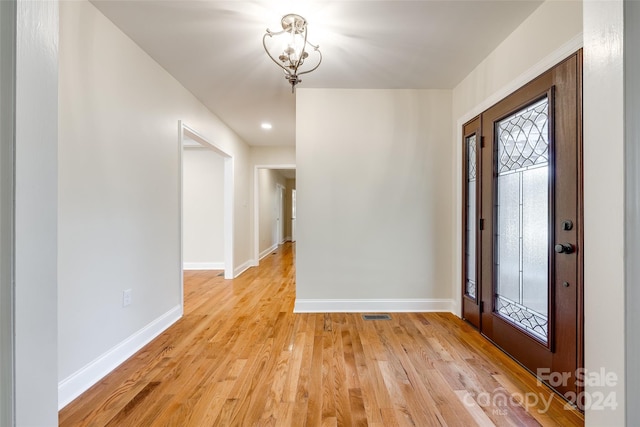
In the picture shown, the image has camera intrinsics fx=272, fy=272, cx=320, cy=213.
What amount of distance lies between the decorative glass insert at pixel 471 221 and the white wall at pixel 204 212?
423 cm

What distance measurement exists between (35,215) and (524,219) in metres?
2.52

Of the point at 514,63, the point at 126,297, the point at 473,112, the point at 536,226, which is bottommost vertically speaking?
the point at 126,297

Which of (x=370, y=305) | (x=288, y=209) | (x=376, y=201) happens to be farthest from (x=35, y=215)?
(x=288, y=209)

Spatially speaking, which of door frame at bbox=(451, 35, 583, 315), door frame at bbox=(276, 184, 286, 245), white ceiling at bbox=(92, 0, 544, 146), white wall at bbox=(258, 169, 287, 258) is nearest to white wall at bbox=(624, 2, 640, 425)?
door frame at bbox=(451, 35, 583, 315)

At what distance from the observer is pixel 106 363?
6.22 feet

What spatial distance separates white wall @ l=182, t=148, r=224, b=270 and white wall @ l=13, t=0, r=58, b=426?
190 inches

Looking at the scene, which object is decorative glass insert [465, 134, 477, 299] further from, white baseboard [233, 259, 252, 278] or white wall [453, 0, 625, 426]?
white baseboard [233, 259, 252, 278]

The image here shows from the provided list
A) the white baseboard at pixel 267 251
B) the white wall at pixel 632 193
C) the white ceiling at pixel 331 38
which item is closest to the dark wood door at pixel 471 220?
the white ceiling at pixel 331 38

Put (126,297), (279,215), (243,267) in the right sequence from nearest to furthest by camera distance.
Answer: (126,297) < (243,267) < (279,215)

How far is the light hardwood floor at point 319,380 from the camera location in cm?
149

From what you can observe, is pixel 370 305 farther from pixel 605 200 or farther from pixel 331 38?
pixel 331 38

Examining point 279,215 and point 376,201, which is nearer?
point 376,201

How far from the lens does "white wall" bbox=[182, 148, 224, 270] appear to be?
526 cm

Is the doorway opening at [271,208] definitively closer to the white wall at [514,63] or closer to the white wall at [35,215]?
the white wall at [514,63]
